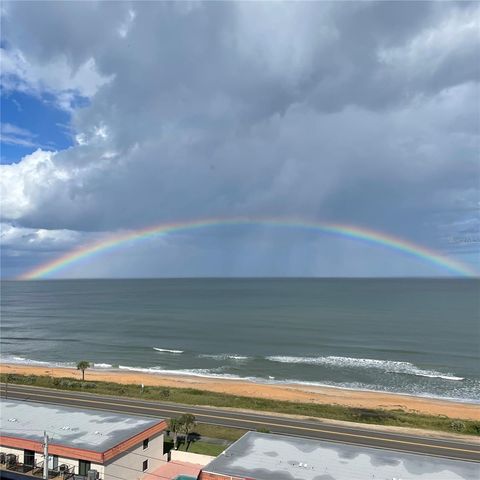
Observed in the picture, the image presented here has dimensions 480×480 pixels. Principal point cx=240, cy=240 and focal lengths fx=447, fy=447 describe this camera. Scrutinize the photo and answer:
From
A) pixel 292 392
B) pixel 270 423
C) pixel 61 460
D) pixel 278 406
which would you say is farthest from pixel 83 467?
pixel 292 392

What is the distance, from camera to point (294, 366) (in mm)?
78625

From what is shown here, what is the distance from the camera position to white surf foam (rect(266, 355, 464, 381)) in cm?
7319

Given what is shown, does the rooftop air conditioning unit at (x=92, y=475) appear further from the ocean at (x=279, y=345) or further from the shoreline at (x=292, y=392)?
the ocean at (x=279, y=345)

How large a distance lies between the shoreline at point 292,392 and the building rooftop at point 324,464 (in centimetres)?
2729

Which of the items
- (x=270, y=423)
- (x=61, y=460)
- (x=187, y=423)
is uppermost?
(x=187, y=423)

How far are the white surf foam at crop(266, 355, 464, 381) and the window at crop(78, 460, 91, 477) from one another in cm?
5951

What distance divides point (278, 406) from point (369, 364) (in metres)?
38.3

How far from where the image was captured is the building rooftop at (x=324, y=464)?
2253 cm

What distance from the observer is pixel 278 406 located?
47.0 m

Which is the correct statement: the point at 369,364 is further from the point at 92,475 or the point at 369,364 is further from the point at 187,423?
the point at 92,475

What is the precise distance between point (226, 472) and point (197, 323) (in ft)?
369

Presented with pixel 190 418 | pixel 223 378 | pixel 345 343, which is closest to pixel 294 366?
pixel 223 378

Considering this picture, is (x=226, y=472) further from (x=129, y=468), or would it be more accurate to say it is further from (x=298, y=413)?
(x=298, y=413)

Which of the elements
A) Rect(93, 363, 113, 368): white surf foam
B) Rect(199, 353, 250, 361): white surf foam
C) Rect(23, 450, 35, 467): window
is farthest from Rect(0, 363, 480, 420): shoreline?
Rect(23, 450, 35, 467): window
